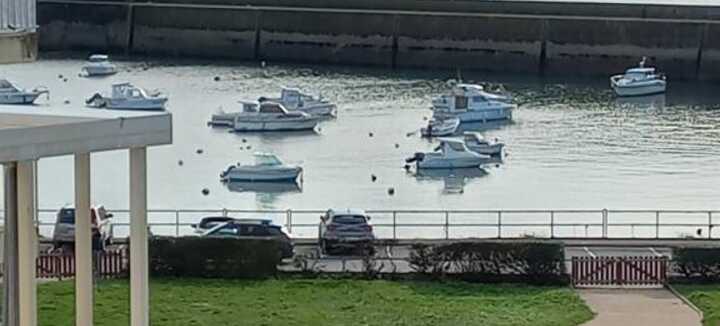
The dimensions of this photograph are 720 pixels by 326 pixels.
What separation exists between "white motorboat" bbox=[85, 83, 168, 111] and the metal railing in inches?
515

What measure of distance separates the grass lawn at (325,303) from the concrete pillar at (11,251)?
6438mm

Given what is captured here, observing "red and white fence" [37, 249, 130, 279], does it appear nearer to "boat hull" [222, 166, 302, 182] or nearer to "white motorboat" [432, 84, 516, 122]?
"boat hull" [222, 166, 302, 182]

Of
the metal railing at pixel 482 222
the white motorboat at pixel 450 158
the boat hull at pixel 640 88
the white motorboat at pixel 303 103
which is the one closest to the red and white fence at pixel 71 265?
the metal railing at pixel 482 222

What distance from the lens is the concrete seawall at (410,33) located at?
55.2 m

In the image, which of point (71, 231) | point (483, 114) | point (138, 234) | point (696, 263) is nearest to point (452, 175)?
point (483, 114)

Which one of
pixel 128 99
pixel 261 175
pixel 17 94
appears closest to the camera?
pixel 261 175

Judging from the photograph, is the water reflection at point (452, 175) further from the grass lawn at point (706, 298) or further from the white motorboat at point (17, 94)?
the grass lawn at point (706, 298)

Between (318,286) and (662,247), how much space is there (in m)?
4.88

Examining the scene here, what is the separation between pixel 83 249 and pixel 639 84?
4260 centimetres

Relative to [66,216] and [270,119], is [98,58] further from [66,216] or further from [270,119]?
[66,216]

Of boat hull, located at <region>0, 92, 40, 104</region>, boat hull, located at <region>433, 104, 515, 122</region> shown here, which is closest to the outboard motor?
boat hull, located at <region>433, 104, 515, 122</region>

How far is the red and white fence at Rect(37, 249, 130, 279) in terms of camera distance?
17.6m

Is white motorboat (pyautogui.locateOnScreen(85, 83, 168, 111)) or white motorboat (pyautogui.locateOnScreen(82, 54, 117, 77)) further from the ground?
white motorboat (pyautogui.locateOnScreen(82, 54, 117, 77))

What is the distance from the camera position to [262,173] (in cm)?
3478
